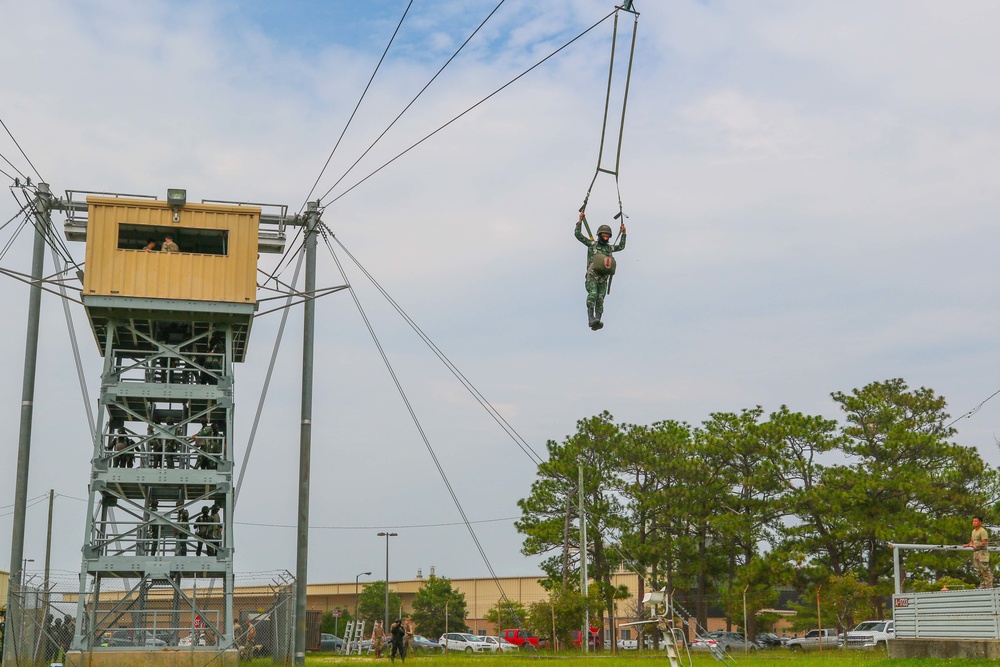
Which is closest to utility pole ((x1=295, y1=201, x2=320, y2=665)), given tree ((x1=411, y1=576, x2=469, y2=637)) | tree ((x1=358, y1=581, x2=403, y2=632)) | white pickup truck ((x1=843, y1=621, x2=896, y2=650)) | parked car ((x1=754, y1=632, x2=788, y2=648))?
white pickup truck ((x1=843, y1=621, x2=896, y2=650))

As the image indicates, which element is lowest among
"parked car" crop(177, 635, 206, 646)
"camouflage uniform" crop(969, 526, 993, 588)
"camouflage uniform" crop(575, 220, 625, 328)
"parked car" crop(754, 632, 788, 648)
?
"parked car" crop(754, 632, 788, 648)

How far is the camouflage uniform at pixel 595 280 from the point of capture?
19.0 metres

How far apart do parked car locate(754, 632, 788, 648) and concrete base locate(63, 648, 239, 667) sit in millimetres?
35120

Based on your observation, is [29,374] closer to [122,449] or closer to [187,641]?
[122,449]

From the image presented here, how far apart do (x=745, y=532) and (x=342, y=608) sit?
5339 cm

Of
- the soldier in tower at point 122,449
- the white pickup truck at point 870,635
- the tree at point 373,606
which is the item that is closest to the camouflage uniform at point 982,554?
the soldier in tower at point 122,449

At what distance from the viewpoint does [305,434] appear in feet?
95.2

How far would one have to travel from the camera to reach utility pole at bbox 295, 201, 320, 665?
28.0 meters

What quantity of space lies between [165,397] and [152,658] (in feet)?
22.4

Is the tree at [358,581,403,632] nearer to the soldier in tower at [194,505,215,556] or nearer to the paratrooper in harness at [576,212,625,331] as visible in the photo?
the soldier in tower at [194,505,215,556]

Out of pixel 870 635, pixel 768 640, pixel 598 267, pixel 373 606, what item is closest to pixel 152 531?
pixel 598 267

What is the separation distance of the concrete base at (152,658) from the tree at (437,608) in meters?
54.3

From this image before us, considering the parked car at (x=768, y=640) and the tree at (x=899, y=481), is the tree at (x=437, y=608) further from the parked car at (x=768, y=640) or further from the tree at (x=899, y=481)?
the tree at (x=899, y=481)

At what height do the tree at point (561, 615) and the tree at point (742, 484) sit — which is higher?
the tree at point (742, 484)
